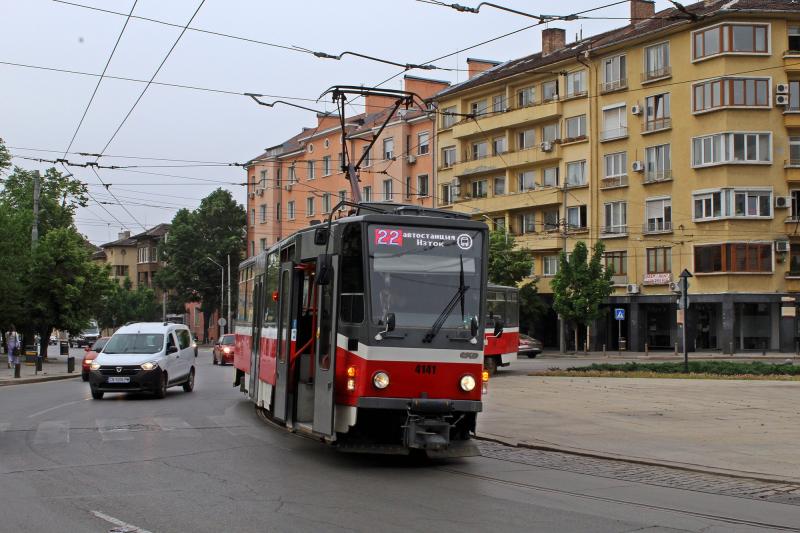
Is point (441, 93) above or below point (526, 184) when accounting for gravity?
above

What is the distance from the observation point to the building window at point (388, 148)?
70.2 meters

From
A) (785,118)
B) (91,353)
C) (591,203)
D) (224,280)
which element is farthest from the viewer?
(224,280)

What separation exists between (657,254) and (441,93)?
2210 centimetres

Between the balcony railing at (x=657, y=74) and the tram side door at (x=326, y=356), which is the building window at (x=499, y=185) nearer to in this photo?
the balcony railing at (x=657, y=74)

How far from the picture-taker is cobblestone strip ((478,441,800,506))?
34.7 ft

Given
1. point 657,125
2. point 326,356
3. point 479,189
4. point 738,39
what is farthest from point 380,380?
point 479,189

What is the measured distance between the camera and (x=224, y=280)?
93750 mm

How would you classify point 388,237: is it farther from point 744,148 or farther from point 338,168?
point 338,168

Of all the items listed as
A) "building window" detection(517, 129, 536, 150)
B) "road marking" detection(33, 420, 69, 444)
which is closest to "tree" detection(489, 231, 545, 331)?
"building window" detection(517, 129, 536, 150)

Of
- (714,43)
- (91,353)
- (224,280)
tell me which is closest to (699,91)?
(714,43)

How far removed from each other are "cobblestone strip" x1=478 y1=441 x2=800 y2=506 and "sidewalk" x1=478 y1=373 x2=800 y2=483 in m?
0.27

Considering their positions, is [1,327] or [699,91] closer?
[1,327]

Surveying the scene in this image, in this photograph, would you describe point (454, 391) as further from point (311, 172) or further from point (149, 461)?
point (311, 172)

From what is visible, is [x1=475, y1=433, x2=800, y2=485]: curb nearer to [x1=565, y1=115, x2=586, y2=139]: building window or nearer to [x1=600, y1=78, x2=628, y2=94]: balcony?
[x1=600, y1=78, x2=628, y2=94]: balcony
